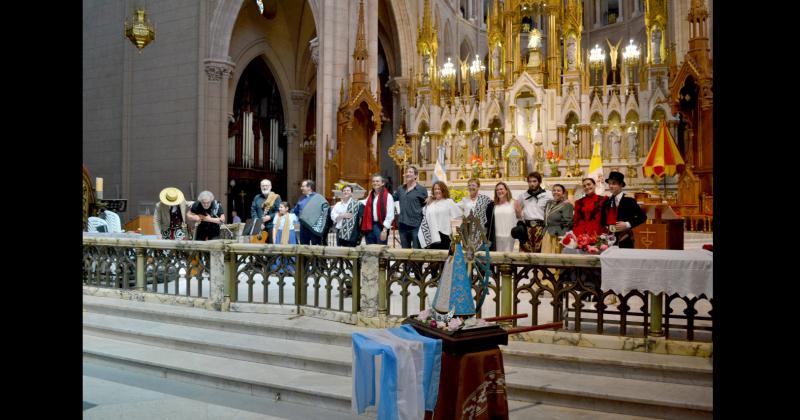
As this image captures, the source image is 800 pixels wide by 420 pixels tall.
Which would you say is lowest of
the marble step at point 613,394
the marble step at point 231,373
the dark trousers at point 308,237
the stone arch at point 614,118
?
the marble step at point 231,373

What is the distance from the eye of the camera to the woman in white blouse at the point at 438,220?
739 cm

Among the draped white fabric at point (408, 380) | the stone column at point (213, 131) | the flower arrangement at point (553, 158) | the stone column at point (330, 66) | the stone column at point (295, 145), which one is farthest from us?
the stone column at point (295, 145)

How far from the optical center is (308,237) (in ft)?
29.0

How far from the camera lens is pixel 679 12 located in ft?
53.9

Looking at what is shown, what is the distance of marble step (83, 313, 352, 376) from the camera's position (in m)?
5.25

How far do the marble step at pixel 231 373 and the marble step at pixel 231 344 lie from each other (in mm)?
66

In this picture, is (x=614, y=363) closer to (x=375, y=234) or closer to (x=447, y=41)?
(x=375, y=234)

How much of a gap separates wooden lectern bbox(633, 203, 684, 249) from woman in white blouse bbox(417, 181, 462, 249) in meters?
2.26

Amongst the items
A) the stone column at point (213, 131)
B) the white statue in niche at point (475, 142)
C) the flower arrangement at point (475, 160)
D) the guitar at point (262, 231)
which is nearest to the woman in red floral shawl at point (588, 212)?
the guitar at point (262, 231)

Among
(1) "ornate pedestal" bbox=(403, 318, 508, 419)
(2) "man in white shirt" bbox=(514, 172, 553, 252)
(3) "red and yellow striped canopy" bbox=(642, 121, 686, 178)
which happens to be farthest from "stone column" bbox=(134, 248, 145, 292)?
(3) "red and yellow striped canopy" bbox=(642, 121, 686, 178)

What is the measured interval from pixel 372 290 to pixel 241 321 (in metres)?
1.55

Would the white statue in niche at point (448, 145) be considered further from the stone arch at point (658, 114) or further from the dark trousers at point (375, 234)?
the dark trousers at point (375, 234)

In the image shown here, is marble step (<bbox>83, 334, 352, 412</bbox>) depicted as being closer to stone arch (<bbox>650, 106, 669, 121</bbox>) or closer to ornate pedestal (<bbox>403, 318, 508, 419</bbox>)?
ornate pedestal (<bbox>403, 318, 508, 419</bbox>)
